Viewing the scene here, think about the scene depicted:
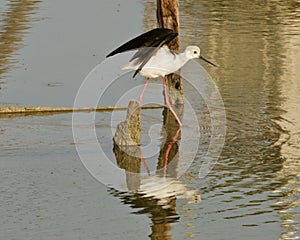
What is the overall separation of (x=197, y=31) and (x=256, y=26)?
1.48 meters

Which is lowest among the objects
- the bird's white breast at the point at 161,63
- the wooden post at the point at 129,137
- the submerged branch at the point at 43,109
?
the submerged branch at the point at 43,109

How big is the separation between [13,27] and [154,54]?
8.94 m

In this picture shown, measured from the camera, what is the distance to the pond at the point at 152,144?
888cm

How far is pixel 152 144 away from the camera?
1188 centimetres

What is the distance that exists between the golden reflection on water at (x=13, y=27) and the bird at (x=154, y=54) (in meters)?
4.44

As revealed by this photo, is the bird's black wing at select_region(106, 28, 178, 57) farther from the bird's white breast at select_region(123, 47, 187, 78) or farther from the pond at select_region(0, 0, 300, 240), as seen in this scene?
the pond at select_region(0, 0, 300, 240)

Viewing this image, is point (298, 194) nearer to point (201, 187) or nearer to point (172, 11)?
point (201, 187)

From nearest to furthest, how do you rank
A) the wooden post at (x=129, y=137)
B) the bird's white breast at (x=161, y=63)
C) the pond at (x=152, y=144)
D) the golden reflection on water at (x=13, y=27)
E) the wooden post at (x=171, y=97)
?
the pond at (x=152, y=144)
the wooden post at (x=129, y=137)
the wooden post at (x=171, y=97)
the bird's white breast at (x=161, y=63)
the golden reflection on water at (x=13, y=27)

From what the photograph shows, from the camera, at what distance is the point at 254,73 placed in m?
16.3

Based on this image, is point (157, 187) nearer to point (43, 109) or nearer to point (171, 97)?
point (43, 109)

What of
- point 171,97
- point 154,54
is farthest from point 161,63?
point 171,97

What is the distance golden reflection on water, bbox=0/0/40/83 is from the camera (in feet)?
57.3

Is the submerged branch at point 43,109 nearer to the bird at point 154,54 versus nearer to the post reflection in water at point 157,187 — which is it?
the bird at point 154,54

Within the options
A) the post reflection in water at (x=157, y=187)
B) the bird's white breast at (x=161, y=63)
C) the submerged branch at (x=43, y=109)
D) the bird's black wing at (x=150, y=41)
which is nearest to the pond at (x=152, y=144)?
the post reflection in water at (x=157, y=187)
